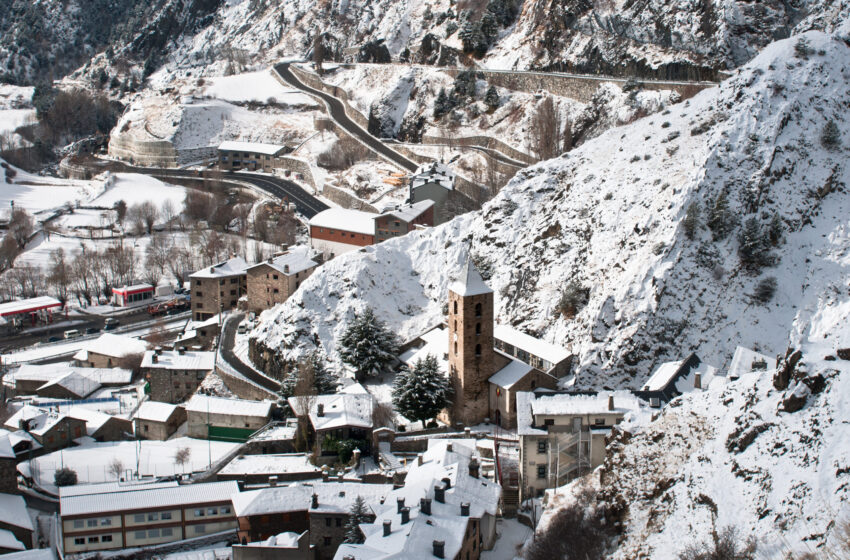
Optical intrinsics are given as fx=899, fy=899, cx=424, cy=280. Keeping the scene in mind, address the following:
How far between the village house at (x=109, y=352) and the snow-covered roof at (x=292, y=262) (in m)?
10.2

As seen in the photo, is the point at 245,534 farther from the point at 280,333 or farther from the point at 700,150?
the point at 700,150

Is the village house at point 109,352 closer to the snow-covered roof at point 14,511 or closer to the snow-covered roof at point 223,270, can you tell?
the snow-covered roof at point 223,270

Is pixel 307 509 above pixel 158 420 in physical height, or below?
above

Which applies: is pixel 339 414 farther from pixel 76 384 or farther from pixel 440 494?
pixel 76 384

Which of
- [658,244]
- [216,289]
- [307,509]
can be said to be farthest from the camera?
[216,289]

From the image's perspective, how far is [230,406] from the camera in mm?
47406

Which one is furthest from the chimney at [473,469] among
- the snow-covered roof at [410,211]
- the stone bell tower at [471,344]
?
the snow-covered roof at [410,211]

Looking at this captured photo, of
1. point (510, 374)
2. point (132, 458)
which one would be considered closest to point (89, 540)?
point (132, 458)

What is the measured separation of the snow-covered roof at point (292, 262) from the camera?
57.6 metres

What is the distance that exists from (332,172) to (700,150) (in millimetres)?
48867

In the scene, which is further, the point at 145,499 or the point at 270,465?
the point at 270,465

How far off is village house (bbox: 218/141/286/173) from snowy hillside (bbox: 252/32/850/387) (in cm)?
4617

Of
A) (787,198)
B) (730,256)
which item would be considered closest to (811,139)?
(787,198)

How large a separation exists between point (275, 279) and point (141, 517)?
22.8 m
